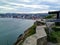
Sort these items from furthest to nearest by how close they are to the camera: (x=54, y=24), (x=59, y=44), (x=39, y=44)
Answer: (x=54, y=24)
(x=59, y=44)
(x=39, y=44)

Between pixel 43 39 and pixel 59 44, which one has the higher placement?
pixel 43 39

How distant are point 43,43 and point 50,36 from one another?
267 cm

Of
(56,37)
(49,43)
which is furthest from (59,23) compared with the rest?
(49,43)

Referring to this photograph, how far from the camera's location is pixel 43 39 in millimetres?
7410

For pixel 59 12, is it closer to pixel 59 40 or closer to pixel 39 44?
pixel 59 40

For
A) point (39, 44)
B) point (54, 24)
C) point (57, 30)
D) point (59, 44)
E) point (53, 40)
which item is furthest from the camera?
point (54, 24)

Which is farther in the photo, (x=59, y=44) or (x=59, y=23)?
(x=59, y=23)

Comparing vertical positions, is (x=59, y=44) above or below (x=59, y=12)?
below

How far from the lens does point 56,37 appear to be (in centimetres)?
1003

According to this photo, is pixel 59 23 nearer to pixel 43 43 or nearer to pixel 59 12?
pixel 59 12

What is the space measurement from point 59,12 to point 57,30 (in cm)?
362

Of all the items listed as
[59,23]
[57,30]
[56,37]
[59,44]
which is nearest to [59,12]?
[59,23]

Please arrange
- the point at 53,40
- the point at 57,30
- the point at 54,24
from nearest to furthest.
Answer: the point at 53,40 < the point at 57,30 < the point at 54,24

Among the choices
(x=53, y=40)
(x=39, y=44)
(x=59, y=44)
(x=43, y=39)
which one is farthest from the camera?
(x=53, y=40)
